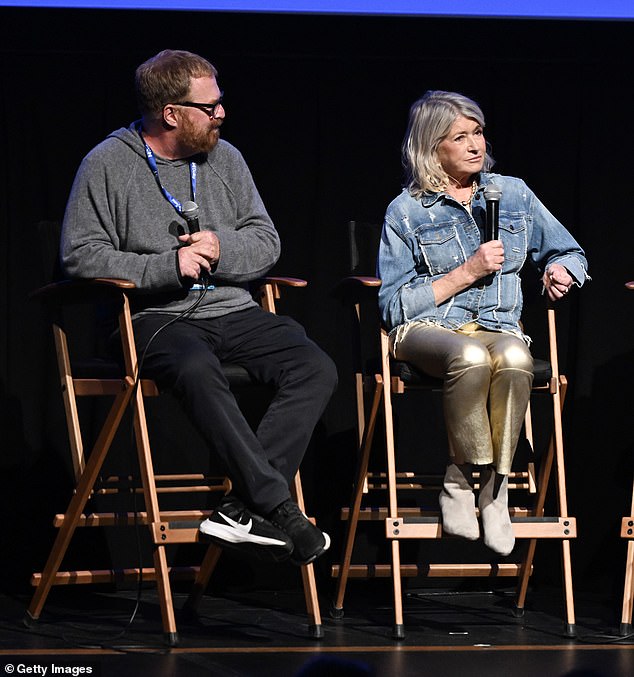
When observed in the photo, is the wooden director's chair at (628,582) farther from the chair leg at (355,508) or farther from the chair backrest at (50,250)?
the chair backrest at (50,250)

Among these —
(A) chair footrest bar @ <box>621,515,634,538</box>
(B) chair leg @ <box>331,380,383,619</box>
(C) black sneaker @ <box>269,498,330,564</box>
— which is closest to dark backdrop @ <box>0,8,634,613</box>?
(B) chair leg @ <box>331,380,383,619</box>

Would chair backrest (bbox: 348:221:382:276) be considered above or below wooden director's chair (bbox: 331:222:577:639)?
above

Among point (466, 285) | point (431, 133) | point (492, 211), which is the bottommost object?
point (466, 285)

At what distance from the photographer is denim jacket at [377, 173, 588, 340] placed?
348 cm

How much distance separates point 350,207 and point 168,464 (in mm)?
1122

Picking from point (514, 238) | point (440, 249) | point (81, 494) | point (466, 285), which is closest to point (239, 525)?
point (81, 494)

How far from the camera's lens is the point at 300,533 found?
2973 mm

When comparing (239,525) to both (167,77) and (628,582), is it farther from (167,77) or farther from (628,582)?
(167,77)

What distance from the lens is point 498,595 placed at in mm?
4090

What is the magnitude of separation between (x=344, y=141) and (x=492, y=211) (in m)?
1.04

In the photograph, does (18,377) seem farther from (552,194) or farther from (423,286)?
(552,194)

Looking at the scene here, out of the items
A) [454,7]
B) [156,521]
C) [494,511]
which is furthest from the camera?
[454,7]

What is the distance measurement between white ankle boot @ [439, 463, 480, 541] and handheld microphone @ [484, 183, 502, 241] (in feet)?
2.20

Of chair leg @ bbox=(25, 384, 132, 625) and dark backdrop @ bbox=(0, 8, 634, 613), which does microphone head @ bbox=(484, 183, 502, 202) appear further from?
chair leg @ bbox=(25, 384, 132, 625)
